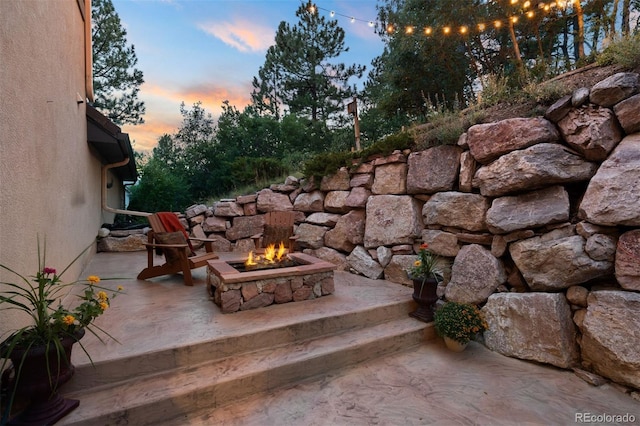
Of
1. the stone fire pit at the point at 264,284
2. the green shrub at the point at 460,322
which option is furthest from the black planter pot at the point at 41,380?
the green shrub at the point at 460,322

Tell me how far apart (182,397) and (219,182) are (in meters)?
8.22

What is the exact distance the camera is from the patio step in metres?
1.81

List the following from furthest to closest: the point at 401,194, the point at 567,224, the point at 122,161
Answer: the point at 122,161
the point at 401,194
the point at 567,224

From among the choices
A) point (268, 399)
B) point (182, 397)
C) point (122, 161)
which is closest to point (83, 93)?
point (122, 161)

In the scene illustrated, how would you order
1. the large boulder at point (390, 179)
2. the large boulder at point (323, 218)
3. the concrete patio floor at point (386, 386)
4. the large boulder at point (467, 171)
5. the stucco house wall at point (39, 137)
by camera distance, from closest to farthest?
the stucco house wall at point (39, 137) → the concrete patio floor at point (386, 386) → the large boulder at point (467, 171) → the large boulder at point (390, 179) → the large boulder at point (323, 218)

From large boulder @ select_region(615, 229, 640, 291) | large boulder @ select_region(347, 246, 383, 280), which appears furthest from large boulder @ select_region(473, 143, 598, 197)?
large boulder @ select_region(347, 246, 383, 280)

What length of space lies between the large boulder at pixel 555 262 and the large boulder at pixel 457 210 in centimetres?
48

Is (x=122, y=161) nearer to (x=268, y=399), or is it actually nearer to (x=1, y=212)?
(x=1, y=212)

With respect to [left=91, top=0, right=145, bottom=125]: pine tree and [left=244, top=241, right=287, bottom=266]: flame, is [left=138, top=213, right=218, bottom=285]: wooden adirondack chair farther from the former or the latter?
[left=91, top=0, right=145, bottom=125]: pine tree

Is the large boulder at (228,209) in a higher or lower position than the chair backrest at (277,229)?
higher

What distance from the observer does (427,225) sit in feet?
12.5

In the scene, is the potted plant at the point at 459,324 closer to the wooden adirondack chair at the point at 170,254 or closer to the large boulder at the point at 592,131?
the large boulder at the point at 592,131

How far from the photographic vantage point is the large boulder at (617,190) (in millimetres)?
2198

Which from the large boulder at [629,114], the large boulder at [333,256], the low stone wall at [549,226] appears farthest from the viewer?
the large boulder at [333,256]
